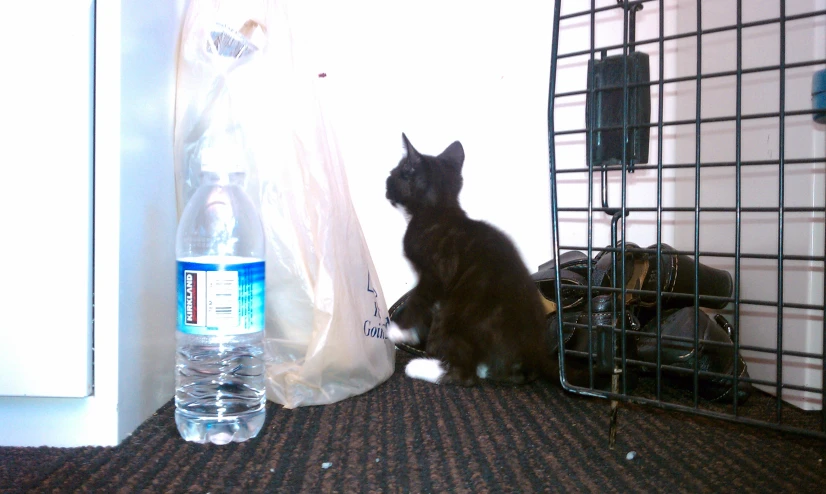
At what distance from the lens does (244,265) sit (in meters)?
0.82

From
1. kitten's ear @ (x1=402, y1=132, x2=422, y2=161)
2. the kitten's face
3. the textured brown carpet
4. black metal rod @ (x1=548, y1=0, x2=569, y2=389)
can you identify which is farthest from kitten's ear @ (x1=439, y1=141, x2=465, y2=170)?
the textured brown carpet

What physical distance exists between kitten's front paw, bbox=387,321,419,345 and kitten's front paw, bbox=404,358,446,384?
92mm

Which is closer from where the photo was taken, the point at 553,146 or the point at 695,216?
the point at 695,216

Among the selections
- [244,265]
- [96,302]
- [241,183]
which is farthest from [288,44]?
[96,302]

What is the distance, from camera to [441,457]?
31.2 inches

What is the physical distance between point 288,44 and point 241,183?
0.28 metres

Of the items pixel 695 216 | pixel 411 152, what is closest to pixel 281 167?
pixel 411 152

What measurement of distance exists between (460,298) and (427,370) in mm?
174

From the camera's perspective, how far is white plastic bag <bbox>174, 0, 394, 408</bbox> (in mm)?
A: 950

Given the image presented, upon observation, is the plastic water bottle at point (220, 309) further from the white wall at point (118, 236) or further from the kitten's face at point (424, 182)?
the kitten's face at point (424, 182)

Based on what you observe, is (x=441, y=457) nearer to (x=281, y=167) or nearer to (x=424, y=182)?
(x=281, y=167)

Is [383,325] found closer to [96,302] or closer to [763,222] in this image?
[96,302]

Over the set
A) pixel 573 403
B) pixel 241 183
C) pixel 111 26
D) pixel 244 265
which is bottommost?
pixel 573 403

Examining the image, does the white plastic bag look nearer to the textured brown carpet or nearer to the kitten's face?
the textured brown carpet
